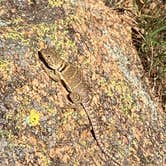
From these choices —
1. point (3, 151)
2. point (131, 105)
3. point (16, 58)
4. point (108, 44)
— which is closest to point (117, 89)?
point (131, 105)

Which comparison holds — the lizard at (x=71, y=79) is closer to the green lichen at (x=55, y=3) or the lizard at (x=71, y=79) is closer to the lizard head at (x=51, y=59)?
the lizard head at (x=51, y=59)

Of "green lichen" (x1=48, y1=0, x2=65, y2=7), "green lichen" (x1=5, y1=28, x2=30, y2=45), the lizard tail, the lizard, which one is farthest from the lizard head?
"green lichen" (x1=48, y1=0, x2=65, y2=7)

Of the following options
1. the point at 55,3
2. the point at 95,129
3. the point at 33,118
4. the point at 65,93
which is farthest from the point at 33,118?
the point at 55,3

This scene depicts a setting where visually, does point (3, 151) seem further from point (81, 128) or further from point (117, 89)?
point (117, 89)

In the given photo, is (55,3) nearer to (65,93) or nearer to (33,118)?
(65,93)

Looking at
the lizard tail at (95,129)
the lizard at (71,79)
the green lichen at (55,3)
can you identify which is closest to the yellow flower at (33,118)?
the lizard at (71,79)

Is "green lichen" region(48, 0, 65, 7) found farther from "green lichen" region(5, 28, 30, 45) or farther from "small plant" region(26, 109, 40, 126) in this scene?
"small plant" region(26, 109, 40, 126)
